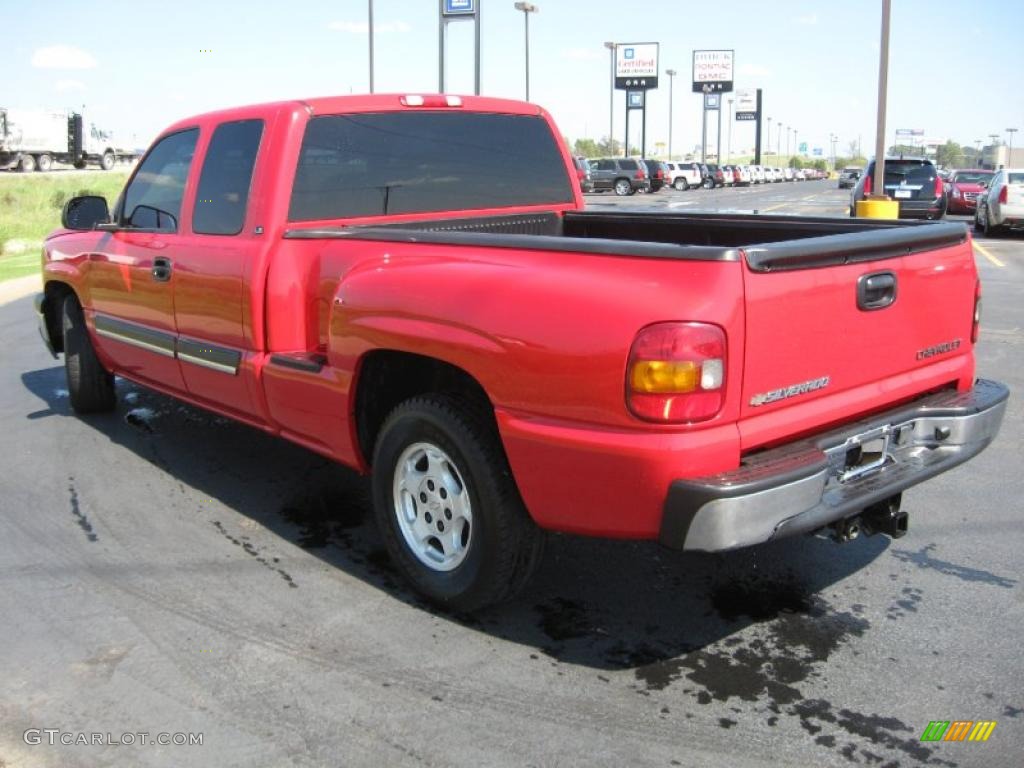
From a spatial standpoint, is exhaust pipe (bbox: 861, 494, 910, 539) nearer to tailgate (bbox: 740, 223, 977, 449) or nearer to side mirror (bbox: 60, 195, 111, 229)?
tailgate (bbox: 740, 223, 977, 449)

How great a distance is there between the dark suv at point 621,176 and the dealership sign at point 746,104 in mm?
85731

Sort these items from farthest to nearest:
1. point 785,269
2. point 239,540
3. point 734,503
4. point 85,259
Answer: point 85,259 → point 239,540 → point 785,269 → point 734,503

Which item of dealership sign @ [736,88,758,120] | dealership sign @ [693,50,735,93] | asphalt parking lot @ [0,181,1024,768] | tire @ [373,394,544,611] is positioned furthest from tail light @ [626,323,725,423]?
dealership sign @ [736,88,758,120]

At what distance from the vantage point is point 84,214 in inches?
235

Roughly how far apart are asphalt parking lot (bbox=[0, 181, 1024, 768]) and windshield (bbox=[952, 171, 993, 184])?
31.0 meters

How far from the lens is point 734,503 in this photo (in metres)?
2.88

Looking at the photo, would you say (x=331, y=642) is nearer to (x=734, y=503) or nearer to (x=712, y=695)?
(x=712, y=695)

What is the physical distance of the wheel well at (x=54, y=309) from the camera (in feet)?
22.1

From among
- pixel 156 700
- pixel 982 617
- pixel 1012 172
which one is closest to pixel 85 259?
pixel 156 700

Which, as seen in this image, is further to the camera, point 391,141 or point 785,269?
Answer: point 391,141

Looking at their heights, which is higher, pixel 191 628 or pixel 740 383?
pixel 740 383

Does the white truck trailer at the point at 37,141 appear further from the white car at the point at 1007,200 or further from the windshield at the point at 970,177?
the white car at the point at 1007,200

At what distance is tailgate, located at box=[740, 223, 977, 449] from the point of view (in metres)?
3.05

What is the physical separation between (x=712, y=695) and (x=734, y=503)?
2.35ft
